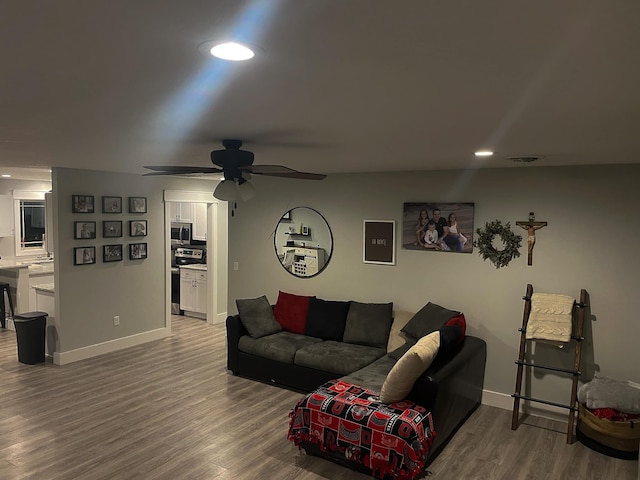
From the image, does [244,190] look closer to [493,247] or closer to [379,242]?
[379,242]

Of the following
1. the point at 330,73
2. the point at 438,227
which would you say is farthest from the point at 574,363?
the point at 330,73

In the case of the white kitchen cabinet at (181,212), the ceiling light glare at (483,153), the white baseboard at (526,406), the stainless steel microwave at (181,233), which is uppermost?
the ceiling light glare at (483,153)

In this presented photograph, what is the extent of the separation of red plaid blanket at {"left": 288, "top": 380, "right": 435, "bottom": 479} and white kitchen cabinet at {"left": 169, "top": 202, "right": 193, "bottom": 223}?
18.0 ft

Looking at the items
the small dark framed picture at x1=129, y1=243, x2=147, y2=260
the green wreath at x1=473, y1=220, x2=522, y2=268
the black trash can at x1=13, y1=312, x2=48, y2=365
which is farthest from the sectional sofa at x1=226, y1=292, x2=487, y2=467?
the black trash can at x1=13, y1=312, x2=48, y2=365

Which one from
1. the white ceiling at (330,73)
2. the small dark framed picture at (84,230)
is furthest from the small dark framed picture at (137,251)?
the white ceiling at (330,73)

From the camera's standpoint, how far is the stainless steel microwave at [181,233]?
8633 mm

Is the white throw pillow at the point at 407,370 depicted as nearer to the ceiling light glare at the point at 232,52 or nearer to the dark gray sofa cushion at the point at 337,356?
the dark gray sofa cushion at the point at 337,356

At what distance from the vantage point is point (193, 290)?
317 inches

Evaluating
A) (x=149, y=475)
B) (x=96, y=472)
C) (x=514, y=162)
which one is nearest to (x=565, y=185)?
(x=514, y=162)

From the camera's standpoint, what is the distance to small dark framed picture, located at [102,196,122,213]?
593 centimetres

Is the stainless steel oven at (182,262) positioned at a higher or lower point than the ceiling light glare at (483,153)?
lower

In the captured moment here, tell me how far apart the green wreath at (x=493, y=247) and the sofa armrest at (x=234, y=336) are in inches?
107

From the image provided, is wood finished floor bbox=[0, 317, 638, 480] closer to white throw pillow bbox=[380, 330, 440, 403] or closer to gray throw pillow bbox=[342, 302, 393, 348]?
white throw pillow bbox=[380, 330, 440, 403]

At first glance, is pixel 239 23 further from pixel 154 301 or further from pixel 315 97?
pixel 154 301
